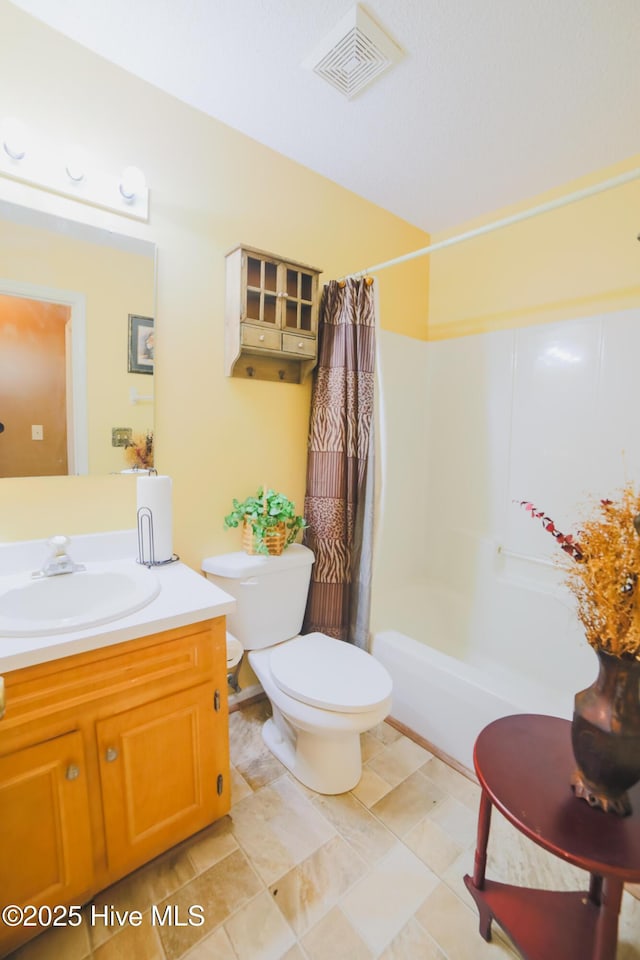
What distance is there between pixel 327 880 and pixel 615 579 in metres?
1.15

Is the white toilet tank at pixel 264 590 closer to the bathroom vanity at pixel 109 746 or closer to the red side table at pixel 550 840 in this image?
the bathroom vanity at pixel 109 746

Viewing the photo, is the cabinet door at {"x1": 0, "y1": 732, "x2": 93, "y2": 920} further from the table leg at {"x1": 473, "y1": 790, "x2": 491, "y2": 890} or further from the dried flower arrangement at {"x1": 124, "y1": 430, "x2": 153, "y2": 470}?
the table leg at {"x1": 473, "y1": 790, "x2": 491, "y2": 890}

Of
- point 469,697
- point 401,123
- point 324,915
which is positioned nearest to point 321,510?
point 469,697

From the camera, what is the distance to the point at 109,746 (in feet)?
3.31

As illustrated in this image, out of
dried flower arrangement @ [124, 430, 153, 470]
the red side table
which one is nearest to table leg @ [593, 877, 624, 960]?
the red side table

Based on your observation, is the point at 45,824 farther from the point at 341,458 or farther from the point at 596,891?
the point at 341,458

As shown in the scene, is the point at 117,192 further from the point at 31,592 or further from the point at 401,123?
the point at 31,592

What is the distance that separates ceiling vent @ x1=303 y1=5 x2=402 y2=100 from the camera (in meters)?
1.22

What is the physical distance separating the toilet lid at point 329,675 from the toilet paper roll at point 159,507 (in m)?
0.55

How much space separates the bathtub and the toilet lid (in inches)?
12.7

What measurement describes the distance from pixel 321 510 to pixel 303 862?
3.85 feet

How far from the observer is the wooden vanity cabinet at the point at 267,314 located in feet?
5.29

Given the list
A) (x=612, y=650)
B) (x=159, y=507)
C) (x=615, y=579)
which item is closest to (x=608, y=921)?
(x=612, y=650)

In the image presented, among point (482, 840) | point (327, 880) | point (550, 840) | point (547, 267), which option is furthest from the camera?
point (547, 267)
